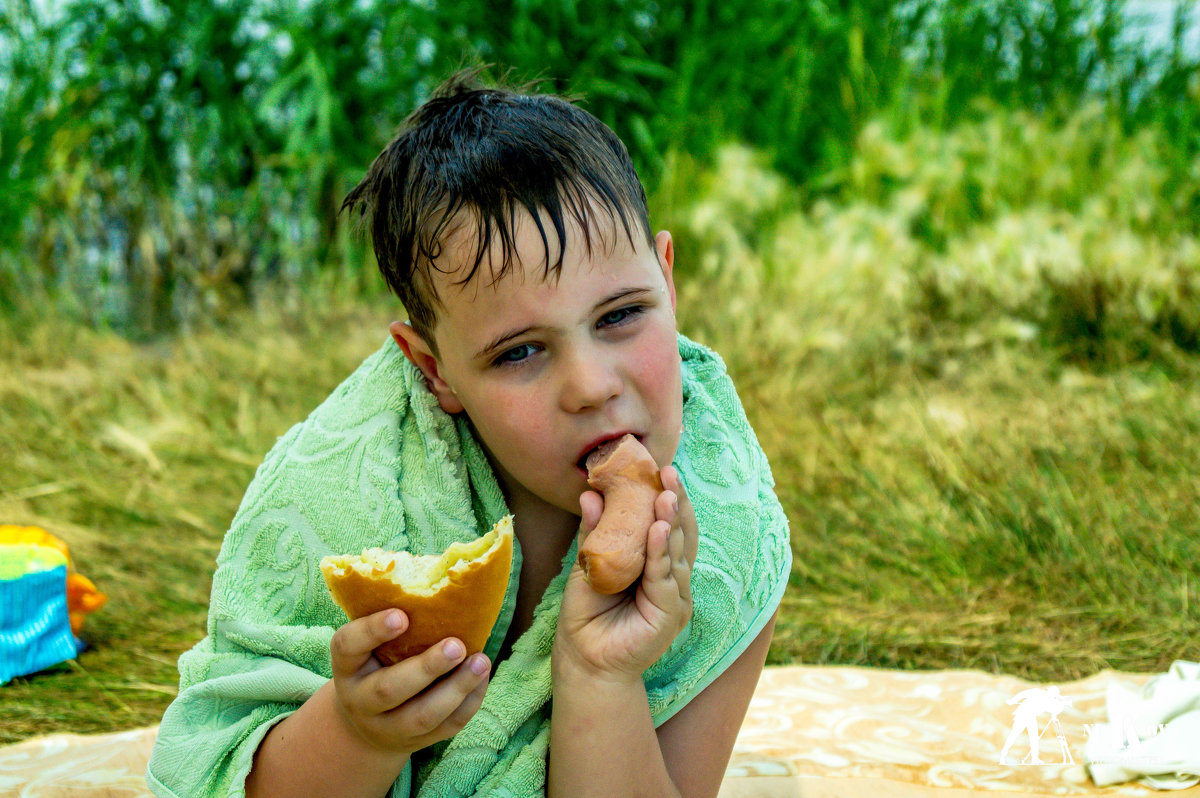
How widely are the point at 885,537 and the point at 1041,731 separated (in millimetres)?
Result: 886

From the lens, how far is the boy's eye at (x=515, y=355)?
1.55 m

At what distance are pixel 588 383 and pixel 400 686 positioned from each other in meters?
0.44

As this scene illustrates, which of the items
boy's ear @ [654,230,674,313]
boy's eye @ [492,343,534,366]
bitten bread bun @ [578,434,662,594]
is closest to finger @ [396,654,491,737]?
bitten bread bun @ [578,434,662,594]

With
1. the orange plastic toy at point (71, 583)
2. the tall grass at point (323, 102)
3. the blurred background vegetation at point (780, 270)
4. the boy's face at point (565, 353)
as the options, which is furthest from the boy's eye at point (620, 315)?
the tall grass at point (323, 102)

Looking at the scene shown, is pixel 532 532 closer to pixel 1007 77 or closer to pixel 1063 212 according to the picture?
pixel 1063 212

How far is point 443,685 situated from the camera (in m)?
1.37

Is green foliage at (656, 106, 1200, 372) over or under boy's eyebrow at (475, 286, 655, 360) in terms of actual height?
under

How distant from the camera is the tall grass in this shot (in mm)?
5293

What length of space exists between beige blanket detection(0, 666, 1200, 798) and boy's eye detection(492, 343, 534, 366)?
1.00 metres

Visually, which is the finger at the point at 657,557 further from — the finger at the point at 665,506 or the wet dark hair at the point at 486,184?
the wet dark hair at the point at 486,184

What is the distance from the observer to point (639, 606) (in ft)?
4.99

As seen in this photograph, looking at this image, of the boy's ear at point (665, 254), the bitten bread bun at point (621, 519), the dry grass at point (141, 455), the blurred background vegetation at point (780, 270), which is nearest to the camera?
the bitten bread bun at point (621, 519)

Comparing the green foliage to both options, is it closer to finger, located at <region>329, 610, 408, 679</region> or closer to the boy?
the boy

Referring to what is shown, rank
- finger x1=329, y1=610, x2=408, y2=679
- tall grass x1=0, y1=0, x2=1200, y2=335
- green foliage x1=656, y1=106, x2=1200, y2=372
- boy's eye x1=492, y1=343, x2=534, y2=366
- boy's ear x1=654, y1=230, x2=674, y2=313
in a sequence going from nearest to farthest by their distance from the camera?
finger x1=329, y1=610, x2=408, y2=679
boy's eye x1=492, y1=343, x2=534, y2=366
boy's ear x1=654, y1=230, x2=674, y2=313
green foliage x1=656, y1=106, x2=1200, y2=372
tall grass x1=0, y1=0, x2=1200, y2=335
